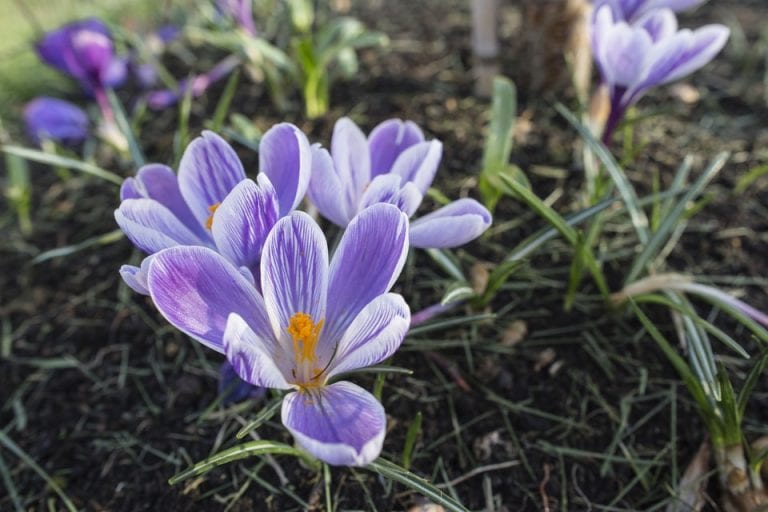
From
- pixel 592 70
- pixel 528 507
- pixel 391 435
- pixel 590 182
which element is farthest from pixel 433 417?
pixel 592 70

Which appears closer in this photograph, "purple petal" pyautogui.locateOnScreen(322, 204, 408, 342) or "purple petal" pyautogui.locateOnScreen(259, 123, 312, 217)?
"purple petal" pyautogui.locateOnScreen(322, 204, 408, 342)

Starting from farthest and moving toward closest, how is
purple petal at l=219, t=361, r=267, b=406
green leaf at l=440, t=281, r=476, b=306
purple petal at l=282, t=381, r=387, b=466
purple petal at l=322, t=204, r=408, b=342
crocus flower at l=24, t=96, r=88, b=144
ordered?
crocus flower at l=24, t=96, r=88, b=144 < purple petal at l=219, t=361, r=267, b=406 < green leaf at l=440, t=281, r=476, b=306 < purple petal at l=322, t=204, r=408, b=342 < purple petal at l=282, t=381, r=387, b=466

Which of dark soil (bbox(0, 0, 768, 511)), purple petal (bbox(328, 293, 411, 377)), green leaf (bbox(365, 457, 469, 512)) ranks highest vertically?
purple petal (bbox(328, 293, 411, 377))

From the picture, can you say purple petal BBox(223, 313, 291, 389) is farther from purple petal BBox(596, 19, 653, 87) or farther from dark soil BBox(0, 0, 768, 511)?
purple petal BBox(596, 19, 653, 87)

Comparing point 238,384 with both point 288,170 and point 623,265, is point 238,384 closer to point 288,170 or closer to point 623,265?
point 288,170

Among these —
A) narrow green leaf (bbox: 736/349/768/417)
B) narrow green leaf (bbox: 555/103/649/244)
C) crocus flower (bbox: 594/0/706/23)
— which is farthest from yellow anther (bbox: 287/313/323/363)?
crocus flower (bbox: 594/0/706/23)

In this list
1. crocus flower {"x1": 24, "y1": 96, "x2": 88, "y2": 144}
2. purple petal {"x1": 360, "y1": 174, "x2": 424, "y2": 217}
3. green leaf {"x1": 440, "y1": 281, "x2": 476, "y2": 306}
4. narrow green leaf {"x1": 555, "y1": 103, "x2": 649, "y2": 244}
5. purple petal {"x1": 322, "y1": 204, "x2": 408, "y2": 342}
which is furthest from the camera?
crocus flower {"x1": 24, "y1": 96, "x2": 88, "y2": 144}

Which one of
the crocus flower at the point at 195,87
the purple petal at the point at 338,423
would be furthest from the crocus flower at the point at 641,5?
the crocus flower at the point at 195,87
